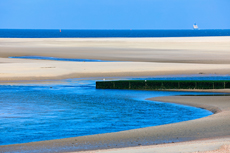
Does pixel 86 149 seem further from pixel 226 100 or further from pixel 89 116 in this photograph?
pixel 226 100

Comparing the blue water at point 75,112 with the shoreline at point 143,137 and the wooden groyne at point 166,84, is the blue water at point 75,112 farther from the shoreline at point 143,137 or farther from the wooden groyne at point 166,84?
the wooden groyne at point 166,84

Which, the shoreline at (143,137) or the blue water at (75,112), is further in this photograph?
the blue water at (75,112)

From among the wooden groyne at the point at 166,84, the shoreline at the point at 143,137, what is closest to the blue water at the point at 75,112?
the shoreline at the point at 143,137

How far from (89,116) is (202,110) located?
4019 millimetres

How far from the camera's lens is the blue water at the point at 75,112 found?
1229 cm

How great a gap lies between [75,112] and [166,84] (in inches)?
285

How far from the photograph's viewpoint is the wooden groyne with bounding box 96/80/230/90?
824 inches

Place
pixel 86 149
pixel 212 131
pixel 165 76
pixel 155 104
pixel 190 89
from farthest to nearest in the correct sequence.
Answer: pixel 165 76 < pixel 190 89 < pixel 155 104 < pixel 212 131 < pixel 86 149

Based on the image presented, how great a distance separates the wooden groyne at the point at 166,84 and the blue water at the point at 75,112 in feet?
2.31

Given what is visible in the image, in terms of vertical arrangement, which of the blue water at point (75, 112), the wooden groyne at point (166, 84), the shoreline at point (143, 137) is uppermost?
the wooden groyne at point (166, 84)

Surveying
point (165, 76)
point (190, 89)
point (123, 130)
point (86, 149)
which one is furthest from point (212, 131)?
point (165, 76)

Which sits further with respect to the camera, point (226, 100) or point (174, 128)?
point (226, 100)

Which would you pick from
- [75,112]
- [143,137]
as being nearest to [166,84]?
[75,112]

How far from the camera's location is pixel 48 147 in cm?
1036
